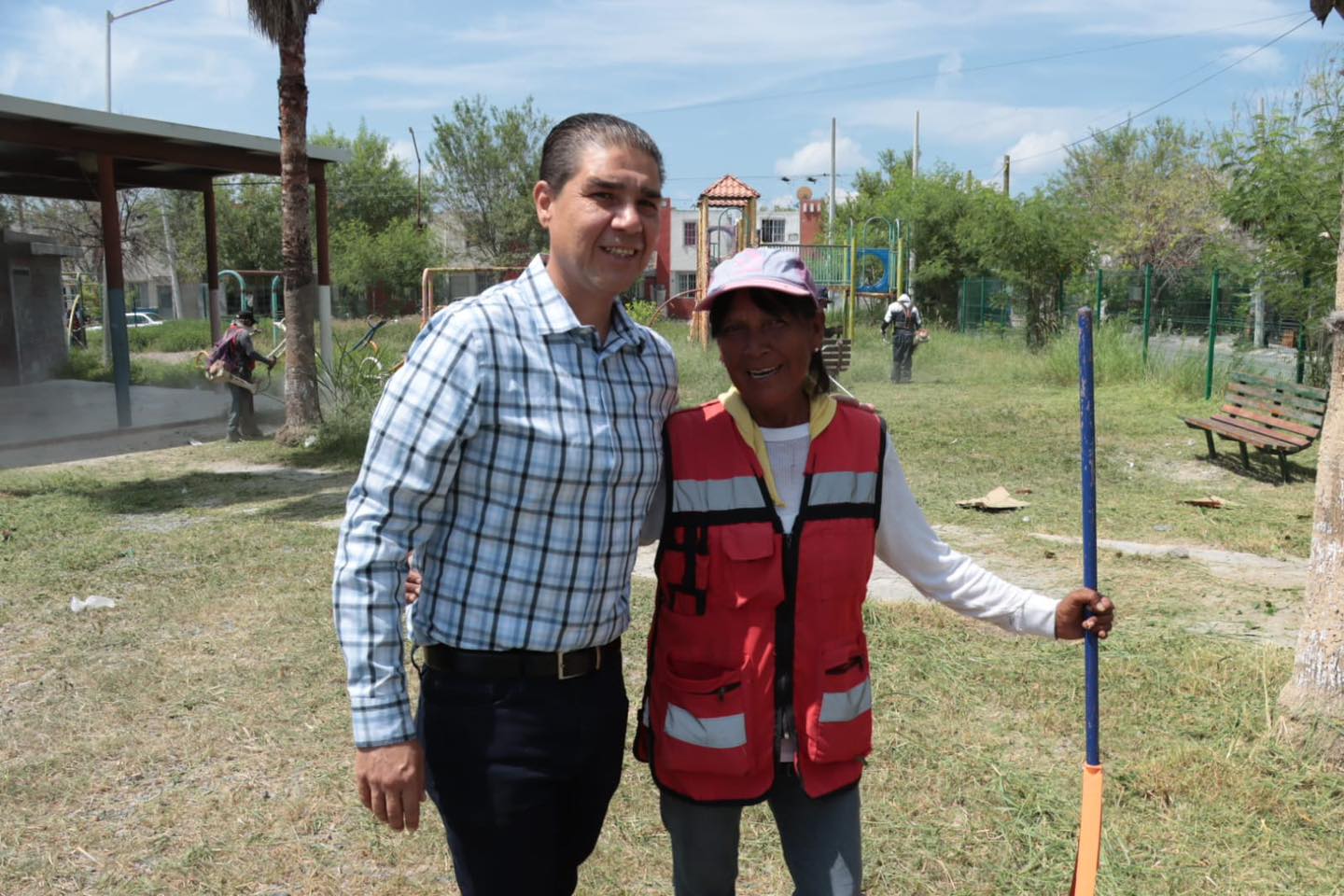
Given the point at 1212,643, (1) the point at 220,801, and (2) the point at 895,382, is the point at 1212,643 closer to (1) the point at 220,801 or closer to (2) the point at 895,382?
(1) the point at 220,801

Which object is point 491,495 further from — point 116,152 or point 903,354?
point 903,354

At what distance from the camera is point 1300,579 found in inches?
239

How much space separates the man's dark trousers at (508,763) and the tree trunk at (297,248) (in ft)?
36.7

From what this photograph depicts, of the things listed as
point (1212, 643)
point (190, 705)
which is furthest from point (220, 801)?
point (1212, 643)

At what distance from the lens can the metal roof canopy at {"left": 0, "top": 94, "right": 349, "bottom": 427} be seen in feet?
42.8

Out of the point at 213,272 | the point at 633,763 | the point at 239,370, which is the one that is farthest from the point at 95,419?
the point at 633,763

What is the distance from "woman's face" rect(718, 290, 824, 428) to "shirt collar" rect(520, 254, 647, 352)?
18cm

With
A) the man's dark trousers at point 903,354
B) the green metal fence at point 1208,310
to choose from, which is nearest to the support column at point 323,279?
the man's dark trousers at point 903,354

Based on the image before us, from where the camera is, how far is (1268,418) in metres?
9.89

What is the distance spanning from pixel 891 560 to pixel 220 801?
8.84 ft

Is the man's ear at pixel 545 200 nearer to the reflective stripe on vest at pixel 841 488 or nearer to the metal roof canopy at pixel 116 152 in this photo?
the reflective stripe on vest at pixel 841 488

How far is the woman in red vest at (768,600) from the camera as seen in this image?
6.51 ft

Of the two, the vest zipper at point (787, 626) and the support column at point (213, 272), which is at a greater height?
the support column at point (213, 272)

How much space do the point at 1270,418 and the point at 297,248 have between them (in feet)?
33.4
